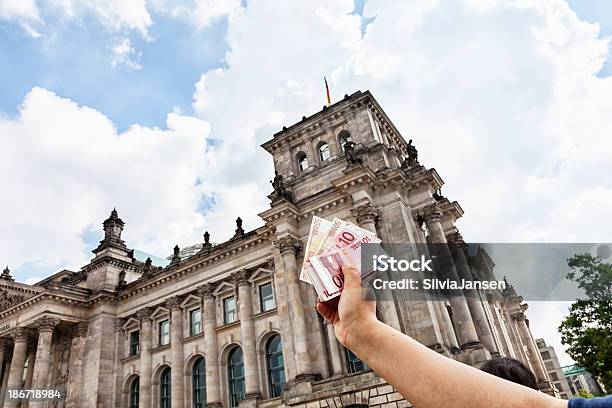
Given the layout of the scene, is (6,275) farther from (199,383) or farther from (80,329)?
(199,383)

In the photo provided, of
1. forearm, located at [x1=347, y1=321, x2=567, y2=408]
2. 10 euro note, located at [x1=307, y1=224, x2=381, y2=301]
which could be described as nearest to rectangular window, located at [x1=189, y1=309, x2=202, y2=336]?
10 euro note, located at [x1=307, y1=224, x2=381, y2=301]

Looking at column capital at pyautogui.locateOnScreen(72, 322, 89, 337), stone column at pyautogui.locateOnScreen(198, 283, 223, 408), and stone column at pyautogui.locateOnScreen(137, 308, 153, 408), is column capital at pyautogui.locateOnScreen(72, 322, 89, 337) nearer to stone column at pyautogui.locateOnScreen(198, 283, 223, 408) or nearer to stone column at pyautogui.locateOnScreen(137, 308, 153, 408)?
stone column at pyautogui.locateOnScreen(137, 308, 153, 408)

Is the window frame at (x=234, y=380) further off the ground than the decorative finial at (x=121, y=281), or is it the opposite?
the decorative finial at (x=121, y=281)

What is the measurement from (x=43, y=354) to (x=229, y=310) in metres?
12.7

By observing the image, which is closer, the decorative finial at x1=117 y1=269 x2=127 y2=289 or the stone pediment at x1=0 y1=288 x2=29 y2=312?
the stone pediment at x1=0 y1=288 x2=29 y2=312

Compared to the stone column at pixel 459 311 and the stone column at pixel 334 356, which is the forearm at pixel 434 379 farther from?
the stone column at pixel 334 356

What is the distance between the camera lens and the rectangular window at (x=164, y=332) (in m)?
30.3

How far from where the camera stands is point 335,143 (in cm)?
2792

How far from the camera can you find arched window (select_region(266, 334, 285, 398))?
24453 millimetres

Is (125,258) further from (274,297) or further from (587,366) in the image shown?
(587,366)

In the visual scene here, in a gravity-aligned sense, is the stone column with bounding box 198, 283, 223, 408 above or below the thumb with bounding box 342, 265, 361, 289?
above

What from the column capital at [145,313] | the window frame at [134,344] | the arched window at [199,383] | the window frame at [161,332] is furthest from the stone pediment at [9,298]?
the arched window at [199,383]

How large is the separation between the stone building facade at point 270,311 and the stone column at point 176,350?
3.1 inches

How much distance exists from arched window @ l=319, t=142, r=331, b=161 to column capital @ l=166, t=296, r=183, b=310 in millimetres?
13520
